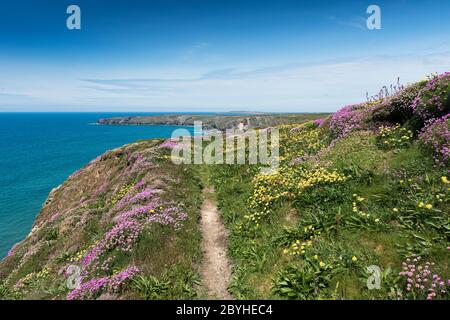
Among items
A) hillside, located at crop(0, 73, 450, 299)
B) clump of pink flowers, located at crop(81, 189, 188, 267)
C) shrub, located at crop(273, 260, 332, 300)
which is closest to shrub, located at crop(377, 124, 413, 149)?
hillside, located at crop(0, 73, 450, 299)

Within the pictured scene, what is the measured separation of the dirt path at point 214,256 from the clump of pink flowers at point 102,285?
292 centimetres

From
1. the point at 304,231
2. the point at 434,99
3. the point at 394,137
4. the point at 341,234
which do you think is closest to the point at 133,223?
the point at 304,231

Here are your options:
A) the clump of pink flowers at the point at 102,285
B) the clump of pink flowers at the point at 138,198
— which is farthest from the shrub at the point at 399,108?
the clump of pink flowers at the point at 102,285

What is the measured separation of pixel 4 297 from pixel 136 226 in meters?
7.40

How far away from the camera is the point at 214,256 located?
12.3 meters

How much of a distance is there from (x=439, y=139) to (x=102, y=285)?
638 inches

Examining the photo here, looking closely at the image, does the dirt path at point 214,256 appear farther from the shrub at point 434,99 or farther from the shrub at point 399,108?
the shrub at point 399,108

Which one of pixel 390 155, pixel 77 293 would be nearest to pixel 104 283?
pixel 77 293

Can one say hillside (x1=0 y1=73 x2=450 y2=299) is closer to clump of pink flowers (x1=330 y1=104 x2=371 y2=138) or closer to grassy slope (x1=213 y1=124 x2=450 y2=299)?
grassy slope (x1=213 y1=124 x2=450 y2=299)

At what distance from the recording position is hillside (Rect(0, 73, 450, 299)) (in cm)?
→ 856

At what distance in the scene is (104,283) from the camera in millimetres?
9797

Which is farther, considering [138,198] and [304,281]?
[138,198]

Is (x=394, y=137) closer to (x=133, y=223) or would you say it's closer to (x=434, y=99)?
(x=434, y=99)

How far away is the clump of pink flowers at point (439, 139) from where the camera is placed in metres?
11.7
